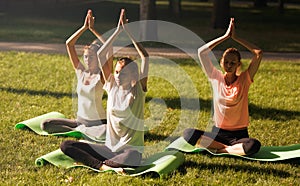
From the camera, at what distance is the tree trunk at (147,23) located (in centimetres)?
1524

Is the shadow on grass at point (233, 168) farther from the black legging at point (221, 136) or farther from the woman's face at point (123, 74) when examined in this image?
the woman's face at point (123, 74)

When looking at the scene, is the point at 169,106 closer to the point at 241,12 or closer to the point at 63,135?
the point at 63,135

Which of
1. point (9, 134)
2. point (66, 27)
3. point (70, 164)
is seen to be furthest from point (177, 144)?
point (66, 27)

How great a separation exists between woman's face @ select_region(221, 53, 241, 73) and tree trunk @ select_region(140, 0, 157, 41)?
893 centimetres

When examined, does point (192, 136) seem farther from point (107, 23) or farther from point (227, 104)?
point (107, 23)

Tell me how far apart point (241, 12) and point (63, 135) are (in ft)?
72.1

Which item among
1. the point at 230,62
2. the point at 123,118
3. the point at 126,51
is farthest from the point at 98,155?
the point at 126,51

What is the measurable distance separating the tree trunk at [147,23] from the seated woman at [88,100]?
8.40m

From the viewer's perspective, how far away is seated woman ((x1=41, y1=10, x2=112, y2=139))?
259 inches

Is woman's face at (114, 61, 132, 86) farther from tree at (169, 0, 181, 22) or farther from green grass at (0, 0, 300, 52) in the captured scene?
tree at (169, 0, 181, 22)

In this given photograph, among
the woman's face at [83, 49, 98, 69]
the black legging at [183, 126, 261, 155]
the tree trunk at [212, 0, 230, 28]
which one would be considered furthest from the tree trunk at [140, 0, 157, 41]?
the black legging at [183, 126, 261, 155]

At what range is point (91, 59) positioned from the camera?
6.52 metres

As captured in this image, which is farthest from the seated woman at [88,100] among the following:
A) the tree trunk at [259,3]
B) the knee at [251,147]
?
the tree trunk at [259,3]

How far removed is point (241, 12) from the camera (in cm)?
2766
